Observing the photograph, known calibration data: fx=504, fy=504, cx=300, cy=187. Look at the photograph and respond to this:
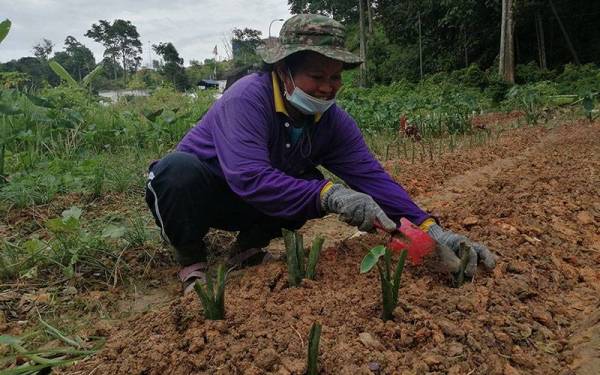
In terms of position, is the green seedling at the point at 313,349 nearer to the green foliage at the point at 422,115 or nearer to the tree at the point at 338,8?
the green foliage at the point at 422,115

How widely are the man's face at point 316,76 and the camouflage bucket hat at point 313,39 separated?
0.05 metres

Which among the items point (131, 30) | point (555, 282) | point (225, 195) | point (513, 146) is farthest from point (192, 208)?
point (131, 30)

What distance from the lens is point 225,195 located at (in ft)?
7.09

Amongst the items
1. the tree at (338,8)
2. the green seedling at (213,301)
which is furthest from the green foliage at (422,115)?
the tree at (338,8)

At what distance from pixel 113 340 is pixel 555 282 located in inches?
55.9

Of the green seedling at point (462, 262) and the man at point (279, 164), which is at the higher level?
the man at point (279, 164)

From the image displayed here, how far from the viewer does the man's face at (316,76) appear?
1942mm

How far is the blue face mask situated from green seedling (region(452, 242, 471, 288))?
0.76 meters

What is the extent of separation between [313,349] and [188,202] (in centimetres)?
107

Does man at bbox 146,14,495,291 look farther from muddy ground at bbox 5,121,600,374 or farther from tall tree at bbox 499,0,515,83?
tall tree at bbox 499,0,515,83

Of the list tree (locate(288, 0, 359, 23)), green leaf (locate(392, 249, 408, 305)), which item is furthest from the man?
tree (locate(288, 0, 359, 23))

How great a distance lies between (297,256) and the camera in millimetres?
1675

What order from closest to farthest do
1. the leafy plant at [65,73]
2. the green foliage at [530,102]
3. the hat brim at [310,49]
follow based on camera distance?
the hat brim at [310,49] → the leafy plant at [65,73] → the green foliage at [530,102]

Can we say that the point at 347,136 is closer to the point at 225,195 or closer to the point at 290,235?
the point at 225,195
